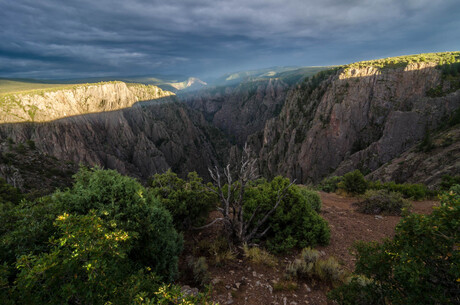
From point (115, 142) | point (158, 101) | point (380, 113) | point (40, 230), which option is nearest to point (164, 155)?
point (115, 142)

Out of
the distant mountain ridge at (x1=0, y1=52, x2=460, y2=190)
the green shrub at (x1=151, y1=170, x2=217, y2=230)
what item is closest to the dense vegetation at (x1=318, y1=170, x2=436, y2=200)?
the distant mountain ridge at (x1=0, y1=52, x2=460, y2=190)

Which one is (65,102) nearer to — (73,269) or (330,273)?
(73,269)

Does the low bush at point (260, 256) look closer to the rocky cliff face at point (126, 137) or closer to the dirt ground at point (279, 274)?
the dirt ground at point (279, 274)

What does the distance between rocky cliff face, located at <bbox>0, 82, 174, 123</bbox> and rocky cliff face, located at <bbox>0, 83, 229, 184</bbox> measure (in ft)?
1.77

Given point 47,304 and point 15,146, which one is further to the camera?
point 15,146

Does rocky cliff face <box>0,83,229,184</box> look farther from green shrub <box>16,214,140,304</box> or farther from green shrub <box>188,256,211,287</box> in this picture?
green shrub <box>16,214,140,304</box>

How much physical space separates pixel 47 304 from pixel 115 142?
90381 millimetres

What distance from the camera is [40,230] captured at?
4.36 metres

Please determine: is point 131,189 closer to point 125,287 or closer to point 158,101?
point 125,287

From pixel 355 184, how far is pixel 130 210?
17.2 meters

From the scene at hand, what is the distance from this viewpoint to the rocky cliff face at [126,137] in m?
61.0

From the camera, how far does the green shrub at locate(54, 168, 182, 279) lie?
17.5 ft

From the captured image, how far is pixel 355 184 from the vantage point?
17.0 m

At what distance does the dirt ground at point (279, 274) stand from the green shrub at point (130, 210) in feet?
5.83
